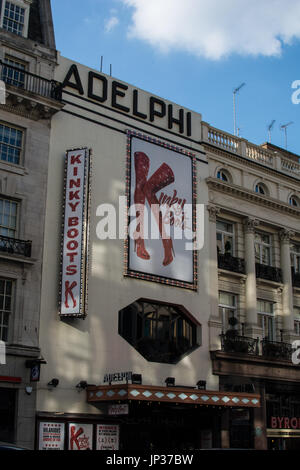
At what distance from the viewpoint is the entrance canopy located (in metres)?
23.1

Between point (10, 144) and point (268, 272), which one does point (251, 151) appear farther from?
point (10, 144)

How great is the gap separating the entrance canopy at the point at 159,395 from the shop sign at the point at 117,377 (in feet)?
1.56

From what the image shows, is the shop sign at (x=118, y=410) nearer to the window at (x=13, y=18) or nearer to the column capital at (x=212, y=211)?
the column capital at (x=212, y=211)

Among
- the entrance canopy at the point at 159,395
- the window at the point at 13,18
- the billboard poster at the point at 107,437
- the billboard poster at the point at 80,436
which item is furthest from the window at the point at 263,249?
the window at the point at 13,18

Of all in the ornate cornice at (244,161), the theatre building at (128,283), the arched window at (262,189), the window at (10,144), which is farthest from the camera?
the arched window at (262,189)

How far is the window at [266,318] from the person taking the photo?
34000mm

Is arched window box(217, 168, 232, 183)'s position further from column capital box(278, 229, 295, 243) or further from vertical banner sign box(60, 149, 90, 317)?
vertical banner sign box(60, 149, 90, 317)

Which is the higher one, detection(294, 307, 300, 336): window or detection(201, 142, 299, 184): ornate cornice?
detection(201, 142, 299, 184): ornate cornice

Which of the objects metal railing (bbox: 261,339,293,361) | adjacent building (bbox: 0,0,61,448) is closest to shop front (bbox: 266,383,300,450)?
metal railing (bbox: 261,339,293,361)

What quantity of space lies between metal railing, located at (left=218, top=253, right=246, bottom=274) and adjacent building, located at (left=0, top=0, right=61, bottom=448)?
1145 cm

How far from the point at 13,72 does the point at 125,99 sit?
20.5ft

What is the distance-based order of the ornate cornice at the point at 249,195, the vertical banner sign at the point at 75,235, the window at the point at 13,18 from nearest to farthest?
the vertical banner sign at the point at 75,235, the window at the point at 13,18, the ornate cornice at the point at 249,195

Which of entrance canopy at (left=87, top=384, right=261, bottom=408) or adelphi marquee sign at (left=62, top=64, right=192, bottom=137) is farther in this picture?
adelphi marquee sign at (left=62, top=64, right=192, bottom=137)
